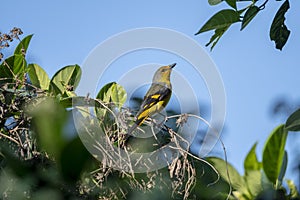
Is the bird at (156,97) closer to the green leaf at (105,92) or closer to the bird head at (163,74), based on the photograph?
the bird head at (163,74)

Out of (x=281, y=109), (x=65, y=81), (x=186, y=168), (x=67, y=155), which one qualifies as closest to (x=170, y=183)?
(x=186, y=168)

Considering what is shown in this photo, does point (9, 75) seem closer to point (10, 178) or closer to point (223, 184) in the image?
point (223, 184)

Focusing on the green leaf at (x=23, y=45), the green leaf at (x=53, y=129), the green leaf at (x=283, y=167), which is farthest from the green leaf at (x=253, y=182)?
the green leaf at (x=53, y=129)

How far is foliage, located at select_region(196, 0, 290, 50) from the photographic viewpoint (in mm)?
1166

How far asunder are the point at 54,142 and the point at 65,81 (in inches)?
43.3

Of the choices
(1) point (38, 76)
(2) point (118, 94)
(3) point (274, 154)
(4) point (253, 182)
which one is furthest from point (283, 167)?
(1) point (38, 76)

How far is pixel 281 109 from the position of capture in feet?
4.98

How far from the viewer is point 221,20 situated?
3.93ft

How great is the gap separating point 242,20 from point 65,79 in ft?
2.32

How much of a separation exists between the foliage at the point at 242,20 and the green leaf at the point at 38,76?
0.70 metres

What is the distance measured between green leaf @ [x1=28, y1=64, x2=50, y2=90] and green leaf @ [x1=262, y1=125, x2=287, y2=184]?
37.2 inches

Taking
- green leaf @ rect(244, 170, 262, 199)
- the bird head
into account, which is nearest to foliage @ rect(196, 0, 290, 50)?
the bird head

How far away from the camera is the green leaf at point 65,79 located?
1684 millimetres

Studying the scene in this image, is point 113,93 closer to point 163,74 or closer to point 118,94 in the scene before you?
point 118,94
